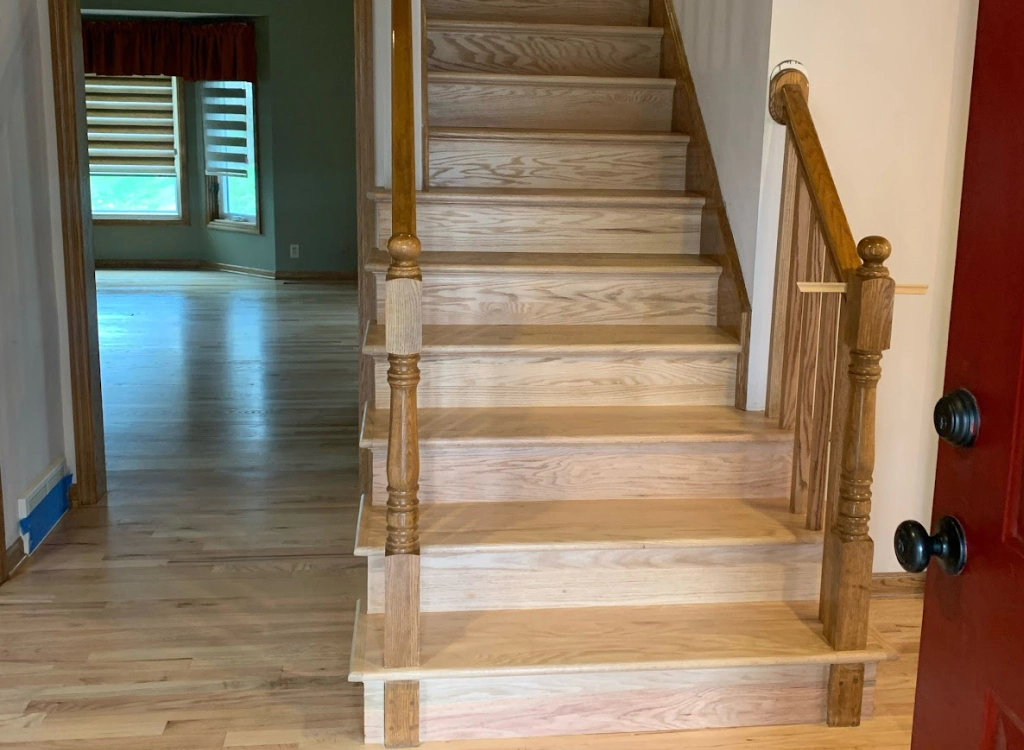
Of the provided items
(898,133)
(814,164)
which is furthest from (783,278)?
(898,133)

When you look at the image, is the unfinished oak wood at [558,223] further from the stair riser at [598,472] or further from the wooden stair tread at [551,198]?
the stair riser at [598,472]

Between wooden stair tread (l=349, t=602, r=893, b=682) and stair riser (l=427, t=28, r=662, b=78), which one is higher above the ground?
stair riser (l=427, t=28, r=662, b=78)

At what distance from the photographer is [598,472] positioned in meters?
2.74

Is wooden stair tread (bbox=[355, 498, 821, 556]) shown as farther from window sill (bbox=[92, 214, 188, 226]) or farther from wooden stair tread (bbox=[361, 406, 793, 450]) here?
window sill (bbox=[92, 214, 188, 226])

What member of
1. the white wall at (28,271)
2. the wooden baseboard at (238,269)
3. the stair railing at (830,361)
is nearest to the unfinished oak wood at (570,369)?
the stair railing at (830,361)

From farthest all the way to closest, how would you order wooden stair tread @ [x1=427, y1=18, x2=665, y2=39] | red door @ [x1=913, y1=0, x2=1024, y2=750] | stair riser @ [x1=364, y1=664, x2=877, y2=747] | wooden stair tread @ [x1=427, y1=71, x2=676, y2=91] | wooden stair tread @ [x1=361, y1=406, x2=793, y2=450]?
wooden stair tread @ [x1=427, y1=18, x2=665, y2=39]
wooden stair tread @ [x1=427, y1=71, x2=676, y2=91]
wooden stair tread @ [x1=361, y1=406, x2=793, y2=450]
stair riser @ [x1=364, y1=664, x2=877, y2=747]
red door @ [x1=913, y1=0, x2=1024, y2=750]

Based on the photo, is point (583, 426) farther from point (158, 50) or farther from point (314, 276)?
point (158, 50)

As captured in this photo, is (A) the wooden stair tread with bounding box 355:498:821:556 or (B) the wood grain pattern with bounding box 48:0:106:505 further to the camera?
(B) the wood grain pattern with bounding box 48:0:106:505

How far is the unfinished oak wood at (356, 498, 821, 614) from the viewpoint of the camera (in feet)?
8.12

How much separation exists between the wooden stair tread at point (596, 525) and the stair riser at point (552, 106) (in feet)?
5.20

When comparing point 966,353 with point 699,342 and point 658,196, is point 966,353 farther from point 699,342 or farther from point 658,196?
point 658,196

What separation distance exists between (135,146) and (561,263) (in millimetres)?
7649

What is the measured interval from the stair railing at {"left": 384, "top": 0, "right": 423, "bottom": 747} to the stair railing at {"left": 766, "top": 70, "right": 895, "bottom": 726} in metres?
0.86

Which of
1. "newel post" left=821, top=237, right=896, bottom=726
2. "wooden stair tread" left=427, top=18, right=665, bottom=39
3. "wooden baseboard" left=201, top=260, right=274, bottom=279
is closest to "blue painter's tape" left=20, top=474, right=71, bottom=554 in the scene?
"wooden stair tread" left=427, top=18, right=665, bottom=39
